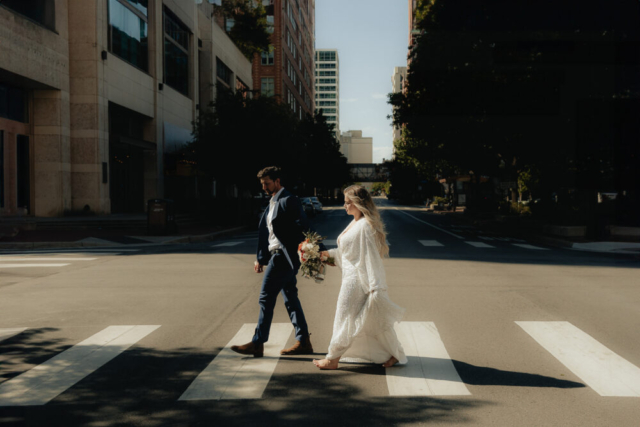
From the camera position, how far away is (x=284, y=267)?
5.90m

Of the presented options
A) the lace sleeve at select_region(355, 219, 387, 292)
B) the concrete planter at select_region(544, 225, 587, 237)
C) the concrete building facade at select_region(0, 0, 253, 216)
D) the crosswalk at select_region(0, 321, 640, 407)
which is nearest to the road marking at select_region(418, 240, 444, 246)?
the concrete planter at select_region(544, 225, 587, 237)

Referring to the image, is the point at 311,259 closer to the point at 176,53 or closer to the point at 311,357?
the point at 311,357

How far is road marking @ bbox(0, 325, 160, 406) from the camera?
16.0 feet

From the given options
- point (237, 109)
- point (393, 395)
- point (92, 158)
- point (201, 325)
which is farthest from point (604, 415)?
point (237, 109)

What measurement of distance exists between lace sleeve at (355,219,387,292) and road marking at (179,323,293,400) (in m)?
1.20

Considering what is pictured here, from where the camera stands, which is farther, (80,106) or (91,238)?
(80,106)

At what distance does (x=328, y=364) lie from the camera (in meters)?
5.44

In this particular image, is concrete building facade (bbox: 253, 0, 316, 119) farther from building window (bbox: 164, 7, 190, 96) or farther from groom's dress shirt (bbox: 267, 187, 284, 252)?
groom's dress shirt (bbox: 267, 187, 284, 252)

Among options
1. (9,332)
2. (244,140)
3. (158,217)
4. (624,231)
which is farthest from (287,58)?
(9,332)

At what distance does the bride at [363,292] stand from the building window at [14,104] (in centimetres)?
2520

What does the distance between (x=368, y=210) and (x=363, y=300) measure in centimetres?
79

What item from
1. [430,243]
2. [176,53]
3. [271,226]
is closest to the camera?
[271,226]

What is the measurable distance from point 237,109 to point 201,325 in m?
26.9

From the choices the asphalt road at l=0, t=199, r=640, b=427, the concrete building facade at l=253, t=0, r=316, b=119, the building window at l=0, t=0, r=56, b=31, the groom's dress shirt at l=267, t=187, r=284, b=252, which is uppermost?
the concrete building facade at l=253, t=0, r=316, b=119
